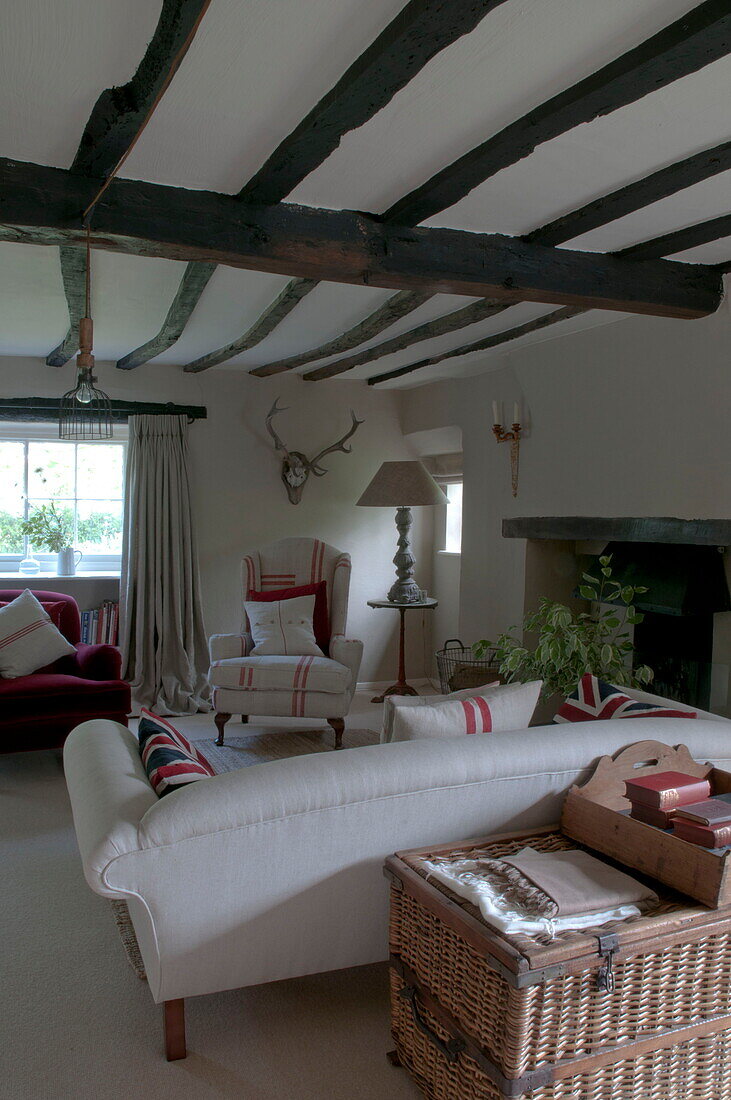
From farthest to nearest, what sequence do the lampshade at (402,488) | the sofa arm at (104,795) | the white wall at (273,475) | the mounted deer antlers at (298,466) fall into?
the mounted deer antlers at (298,466) → the white wall at (273,475) → the lampshade at (402,488) → the sofa arm at (104,795)

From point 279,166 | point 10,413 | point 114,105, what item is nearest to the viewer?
point 114,105

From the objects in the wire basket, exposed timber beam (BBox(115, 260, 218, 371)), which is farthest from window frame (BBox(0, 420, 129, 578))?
the wire basket

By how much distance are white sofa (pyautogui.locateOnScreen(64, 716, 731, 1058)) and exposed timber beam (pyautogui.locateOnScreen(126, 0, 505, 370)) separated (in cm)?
149

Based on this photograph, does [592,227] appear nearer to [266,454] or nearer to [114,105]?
[114,105]

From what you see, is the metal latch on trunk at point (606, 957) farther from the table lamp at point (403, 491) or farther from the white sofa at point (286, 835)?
the table lamp at point (403, 491)

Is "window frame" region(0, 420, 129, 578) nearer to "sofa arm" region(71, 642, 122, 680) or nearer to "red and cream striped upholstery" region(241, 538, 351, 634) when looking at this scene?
"red and cream striped upholstery" region(241, 538, 351, 634)

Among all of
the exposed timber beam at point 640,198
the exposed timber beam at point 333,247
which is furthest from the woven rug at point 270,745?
the exposed timber beam at point 640,198

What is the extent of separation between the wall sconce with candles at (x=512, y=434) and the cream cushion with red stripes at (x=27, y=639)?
102 inches

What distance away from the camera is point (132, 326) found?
4.38 meters

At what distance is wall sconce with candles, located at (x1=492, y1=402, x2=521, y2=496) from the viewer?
494cm

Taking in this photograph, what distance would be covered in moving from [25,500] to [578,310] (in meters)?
3.79

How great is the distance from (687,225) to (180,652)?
13.0ft

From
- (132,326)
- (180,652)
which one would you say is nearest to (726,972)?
(132,326)

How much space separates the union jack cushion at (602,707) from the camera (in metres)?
2.68
